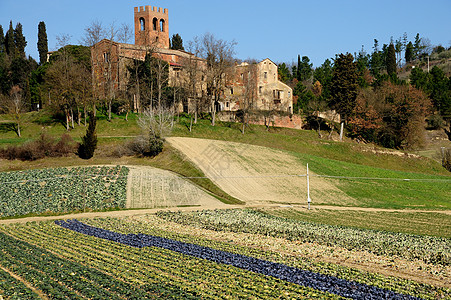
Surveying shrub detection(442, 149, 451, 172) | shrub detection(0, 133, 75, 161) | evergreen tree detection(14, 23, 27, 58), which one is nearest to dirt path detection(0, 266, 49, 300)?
shrub detection(0, 133, 75, 161)

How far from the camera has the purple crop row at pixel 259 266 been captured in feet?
50.2

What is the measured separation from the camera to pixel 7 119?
6394 centimetres

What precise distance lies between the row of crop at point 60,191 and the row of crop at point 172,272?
9.90 m

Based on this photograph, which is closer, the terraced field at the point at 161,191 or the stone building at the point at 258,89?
the terraced field at the point at 161,191

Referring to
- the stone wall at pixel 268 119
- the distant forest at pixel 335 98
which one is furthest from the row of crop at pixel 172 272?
the stone wall at pixel 268 119

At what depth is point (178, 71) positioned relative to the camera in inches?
3371

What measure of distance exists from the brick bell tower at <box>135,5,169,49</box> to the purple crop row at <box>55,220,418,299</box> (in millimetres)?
69738

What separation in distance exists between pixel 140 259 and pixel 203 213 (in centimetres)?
1354

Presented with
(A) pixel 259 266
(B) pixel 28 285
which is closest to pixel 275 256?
(A) pixel 259 266

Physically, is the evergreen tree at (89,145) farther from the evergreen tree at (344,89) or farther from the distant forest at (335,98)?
the evergreen tree at (344,89)

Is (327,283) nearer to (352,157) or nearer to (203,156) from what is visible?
(203,156)

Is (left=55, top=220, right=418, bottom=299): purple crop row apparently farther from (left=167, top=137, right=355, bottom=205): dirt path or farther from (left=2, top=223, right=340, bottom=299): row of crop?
(left=167, top=137, right=355, bottom=205): dirt path

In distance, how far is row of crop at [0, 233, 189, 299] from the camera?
1463cm

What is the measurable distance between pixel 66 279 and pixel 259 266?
24.4 ft
